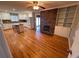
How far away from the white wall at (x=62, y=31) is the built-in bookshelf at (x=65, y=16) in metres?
0.29

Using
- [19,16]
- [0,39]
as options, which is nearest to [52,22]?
[0,39]

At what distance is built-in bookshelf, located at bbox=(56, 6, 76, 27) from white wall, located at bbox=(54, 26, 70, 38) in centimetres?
29

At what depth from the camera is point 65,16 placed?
5.07 meters

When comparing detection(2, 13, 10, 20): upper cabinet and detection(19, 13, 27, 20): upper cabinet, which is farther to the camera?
detection(19, 13, 27, 20): upper cabinet

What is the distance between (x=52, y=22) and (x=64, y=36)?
1482 millimetres

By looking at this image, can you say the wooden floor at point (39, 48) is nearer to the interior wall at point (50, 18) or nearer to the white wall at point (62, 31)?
the white wall at point (62, 31)

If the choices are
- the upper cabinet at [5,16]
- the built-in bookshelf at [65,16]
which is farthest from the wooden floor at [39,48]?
the upper cabinet at [5,16]

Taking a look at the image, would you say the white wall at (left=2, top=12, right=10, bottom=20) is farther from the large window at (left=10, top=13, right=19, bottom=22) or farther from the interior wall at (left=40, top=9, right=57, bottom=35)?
the interior wall at (left=40, top=9, right=57, bottom=35)

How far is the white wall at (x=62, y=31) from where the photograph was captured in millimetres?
4766

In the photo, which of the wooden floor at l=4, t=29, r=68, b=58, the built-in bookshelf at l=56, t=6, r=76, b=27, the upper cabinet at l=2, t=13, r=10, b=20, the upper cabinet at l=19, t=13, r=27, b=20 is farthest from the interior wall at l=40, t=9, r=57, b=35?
the upper cabinet at l=2, t=13, r=10, b=20

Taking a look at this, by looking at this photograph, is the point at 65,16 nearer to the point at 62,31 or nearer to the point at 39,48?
the point at 62,31

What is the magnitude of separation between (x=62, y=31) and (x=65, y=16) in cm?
112

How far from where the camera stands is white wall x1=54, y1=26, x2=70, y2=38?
4766mm

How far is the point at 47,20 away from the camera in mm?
6070
